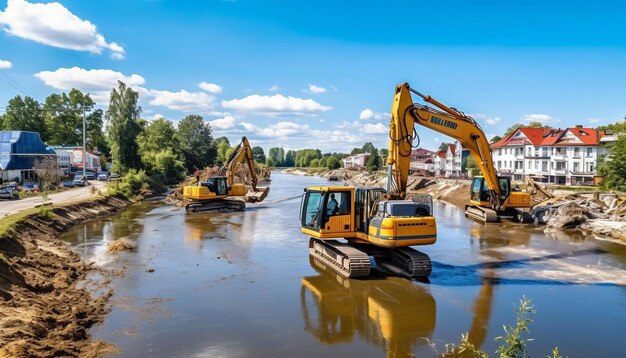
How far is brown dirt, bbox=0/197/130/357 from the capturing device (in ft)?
29.5

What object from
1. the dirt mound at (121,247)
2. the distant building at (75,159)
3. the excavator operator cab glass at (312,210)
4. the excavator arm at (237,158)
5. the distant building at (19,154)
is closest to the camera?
the excavator operator cab glass at (312,210)

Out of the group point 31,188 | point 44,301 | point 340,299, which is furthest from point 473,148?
point 31,188

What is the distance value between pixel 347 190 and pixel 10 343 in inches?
393

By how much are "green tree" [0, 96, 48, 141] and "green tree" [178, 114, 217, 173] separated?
921 inches

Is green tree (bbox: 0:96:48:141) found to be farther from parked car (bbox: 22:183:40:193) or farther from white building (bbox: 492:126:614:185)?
white building (bbox: 492:126:614:185)

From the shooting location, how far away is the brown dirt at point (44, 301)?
9000 mm

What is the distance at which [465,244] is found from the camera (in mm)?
21656

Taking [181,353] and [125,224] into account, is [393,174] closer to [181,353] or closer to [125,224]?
[181,353]

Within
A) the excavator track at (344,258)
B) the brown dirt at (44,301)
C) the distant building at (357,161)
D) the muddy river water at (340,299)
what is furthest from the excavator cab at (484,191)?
the distant building at (357,161)

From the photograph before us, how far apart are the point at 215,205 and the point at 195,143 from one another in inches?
2385

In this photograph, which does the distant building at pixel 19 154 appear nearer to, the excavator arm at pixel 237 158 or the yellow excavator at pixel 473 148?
the excavator arm at pixel 237 158

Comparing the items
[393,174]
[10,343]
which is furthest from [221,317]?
[393,174]

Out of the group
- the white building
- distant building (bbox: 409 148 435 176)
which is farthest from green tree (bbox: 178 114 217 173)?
the white building

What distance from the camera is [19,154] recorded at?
48250 millimetres
